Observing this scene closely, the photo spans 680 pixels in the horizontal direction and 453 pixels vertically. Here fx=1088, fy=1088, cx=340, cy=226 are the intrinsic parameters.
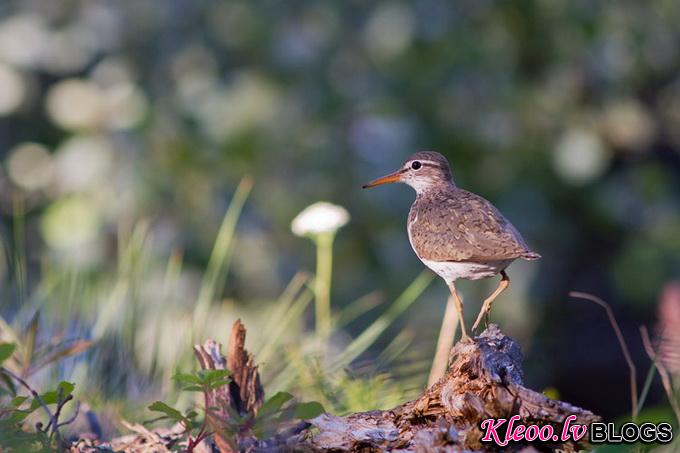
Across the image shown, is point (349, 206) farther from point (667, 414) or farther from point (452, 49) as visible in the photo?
point (667, 414)

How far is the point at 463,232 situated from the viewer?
321cm

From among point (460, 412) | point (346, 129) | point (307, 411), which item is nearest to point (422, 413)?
point (460, 412)

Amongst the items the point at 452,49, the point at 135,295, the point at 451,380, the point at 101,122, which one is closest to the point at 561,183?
the point at 452,49

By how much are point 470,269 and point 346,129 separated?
3.64m

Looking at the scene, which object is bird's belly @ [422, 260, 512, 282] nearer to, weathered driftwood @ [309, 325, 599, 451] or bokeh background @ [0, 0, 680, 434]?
weathered driftwood @ [309, 325, 599, 451]

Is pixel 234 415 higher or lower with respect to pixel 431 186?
lower

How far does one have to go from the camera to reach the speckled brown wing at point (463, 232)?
307 cm

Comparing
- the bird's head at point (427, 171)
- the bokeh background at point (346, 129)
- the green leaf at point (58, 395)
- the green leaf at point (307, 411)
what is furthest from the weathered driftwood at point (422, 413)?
the bokeh background at point (346, 129)

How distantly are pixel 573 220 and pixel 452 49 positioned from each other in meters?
1.49

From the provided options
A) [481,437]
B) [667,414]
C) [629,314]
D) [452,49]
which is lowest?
[629,314]

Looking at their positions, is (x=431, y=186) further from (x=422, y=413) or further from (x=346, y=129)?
(x=346, y=129)

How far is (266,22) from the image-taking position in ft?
22.2

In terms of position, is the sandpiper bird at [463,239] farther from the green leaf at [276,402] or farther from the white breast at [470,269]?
the green leaf at [276,402]

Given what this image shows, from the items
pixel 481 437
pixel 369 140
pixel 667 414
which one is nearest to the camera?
pixel 481 437
